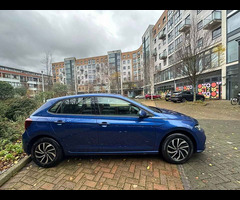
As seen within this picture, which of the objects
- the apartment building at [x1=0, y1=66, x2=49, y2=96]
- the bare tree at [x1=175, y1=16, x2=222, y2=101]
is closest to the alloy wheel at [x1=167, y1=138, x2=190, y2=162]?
the bare tree at [x1=175, y1=16, x2=222, y2=101]

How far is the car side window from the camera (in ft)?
8.69

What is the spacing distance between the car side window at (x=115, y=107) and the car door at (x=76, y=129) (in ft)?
0.80

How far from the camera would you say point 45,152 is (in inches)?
101

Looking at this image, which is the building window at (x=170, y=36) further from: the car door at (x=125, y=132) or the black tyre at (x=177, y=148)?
the car door at (x=125, y=132)

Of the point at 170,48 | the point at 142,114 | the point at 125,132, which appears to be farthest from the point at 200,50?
the point at 170,48

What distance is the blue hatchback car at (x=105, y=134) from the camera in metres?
2.50

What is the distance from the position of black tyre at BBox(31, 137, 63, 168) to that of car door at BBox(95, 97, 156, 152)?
1071 mm

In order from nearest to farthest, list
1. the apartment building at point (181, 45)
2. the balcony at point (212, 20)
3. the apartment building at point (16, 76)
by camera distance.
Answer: the apartment building at point (181, 45) → the balcony at point (212, 20) → the apartment building at point (16, 76)

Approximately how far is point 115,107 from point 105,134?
0.67m

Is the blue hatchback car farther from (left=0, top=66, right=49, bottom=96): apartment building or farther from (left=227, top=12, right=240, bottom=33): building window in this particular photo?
(left=0, top=66, right=49, bottom=96): apartment building

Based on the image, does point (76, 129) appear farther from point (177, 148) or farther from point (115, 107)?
point (177, 148)

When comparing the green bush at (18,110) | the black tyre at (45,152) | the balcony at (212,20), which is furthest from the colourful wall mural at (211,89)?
the green bush at (18,110)
